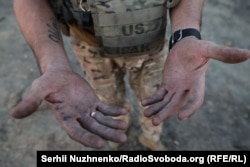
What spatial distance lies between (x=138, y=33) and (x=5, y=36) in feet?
6.35

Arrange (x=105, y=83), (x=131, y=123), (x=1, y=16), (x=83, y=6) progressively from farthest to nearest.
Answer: (x=1, y=16), (x=131, y=123), (x=105, y=83), (x=83, y=6)

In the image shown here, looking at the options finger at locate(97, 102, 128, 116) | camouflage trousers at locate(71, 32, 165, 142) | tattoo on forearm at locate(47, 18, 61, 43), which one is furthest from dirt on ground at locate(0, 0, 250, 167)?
finger at locate(97, 102, 128, 116)

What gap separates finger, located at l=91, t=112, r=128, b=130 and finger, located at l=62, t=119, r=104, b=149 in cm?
7

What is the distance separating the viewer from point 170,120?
2.19 meters

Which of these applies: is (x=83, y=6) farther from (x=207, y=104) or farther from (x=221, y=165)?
(x=207, y=104)

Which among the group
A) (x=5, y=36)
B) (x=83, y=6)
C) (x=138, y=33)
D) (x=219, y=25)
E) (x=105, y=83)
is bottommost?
(x=219, y=25)

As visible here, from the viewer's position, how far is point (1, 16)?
322 cm

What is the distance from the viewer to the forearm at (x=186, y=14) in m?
1.32

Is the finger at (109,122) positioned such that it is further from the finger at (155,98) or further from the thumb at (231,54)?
the thumb at (231,54)

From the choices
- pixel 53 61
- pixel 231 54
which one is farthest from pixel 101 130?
pixel 231 54

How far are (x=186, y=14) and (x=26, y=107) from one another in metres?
0.70

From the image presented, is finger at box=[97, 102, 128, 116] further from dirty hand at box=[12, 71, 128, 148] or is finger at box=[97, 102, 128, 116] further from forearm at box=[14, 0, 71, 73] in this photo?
forearm at box=[14, 0, 71, 73]

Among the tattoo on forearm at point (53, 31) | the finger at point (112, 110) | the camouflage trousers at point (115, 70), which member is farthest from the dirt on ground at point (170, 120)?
the finger at point (112, 110)

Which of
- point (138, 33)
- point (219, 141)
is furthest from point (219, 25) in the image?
point (138, 33)
